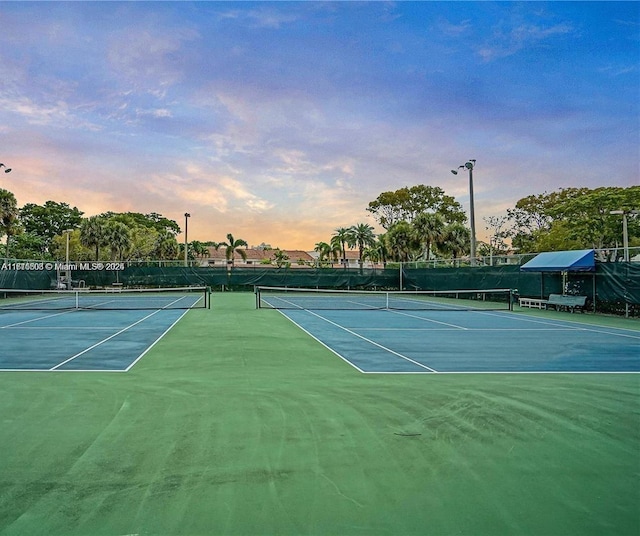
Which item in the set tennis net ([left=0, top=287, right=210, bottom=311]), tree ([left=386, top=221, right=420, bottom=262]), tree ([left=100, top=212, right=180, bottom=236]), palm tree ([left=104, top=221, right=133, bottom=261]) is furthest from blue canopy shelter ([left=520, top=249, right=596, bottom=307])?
tree ([left=100, top=212, right=180, bottom=236])

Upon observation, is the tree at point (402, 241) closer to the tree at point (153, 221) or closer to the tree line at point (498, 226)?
the tree line at point (498, 226)

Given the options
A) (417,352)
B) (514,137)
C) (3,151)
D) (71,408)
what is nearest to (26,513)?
(71,408)

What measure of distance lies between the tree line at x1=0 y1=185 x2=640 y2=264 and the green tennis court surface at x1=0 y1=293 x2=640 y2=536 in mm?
26531

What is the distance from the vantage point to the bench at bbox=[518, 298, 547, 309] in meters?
24.0

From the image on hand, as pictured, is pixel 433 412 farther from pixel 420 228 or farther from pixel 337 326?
pixel 420 228

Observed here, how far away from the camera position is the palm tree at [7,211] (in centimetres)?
3600

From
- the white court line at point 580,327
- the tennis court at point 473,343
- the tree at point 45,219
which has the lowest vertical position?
the white court line at point 580,327

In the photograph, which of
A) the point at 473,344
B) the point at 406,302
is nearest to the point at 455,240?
the point at 406,302

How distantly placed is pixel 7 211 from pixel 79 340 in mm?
29297

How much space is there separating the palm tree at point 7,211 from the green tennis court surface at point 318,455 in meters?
33.5

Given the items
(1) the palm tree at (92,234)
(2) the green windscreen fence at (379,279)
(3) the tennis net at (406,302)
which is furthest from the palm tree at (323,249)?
(3) the tennis net at (406,302)

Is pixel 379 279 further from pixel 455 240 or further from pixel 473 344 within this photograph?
pixel 473 344

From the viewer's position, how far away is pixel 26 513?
325 centimetres

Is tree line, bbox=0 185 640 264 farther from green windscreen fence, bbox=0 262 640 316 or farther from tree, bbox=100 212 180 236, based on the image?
green windscreen fence, bbox=0 262 640 316
